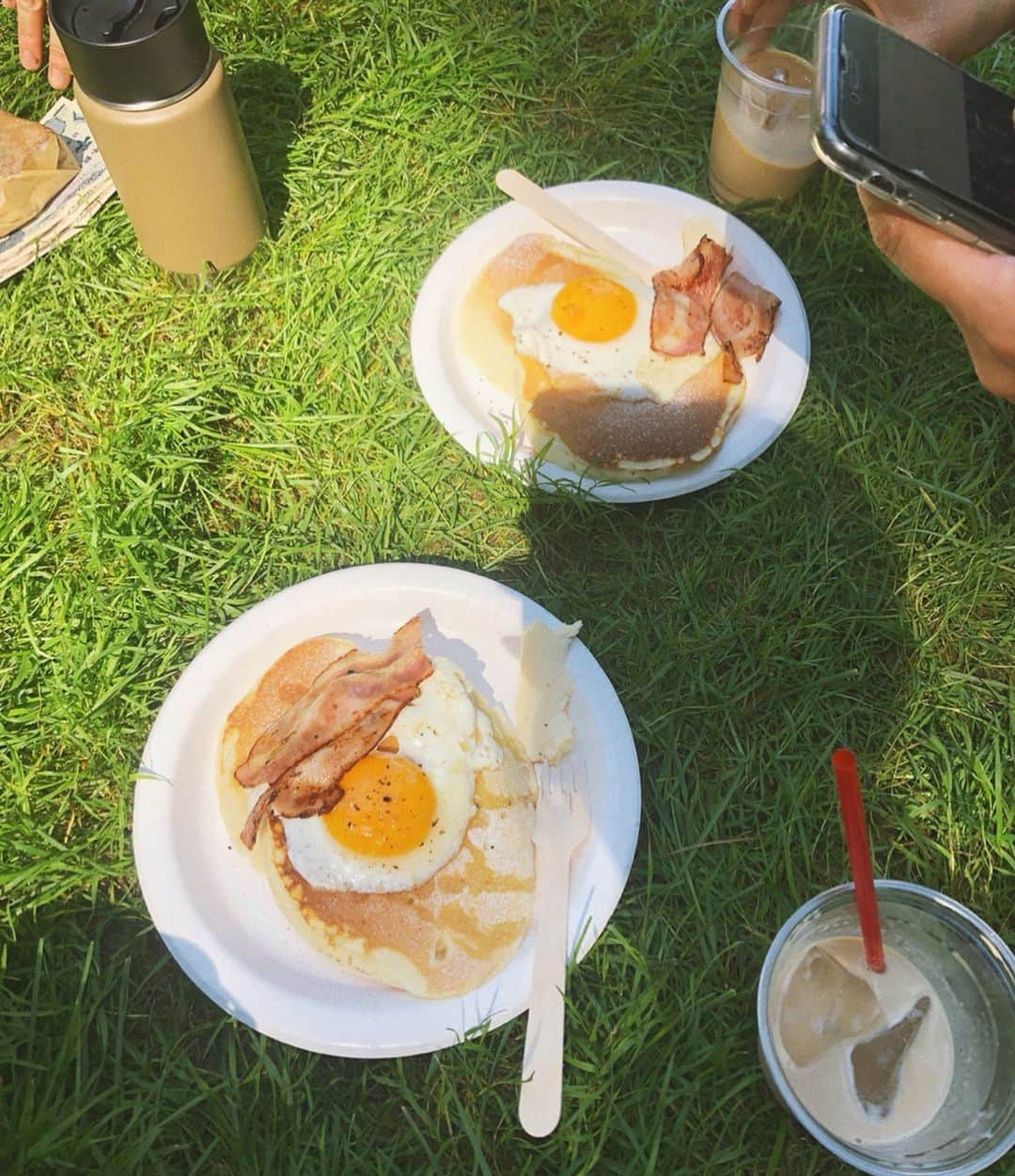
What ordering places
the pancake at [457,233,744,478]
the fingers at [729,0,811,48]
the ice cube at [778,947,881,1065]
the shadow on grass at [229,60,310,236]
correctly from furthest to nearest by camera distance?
the shadow on grass at [229,60,310,236] < the fingers at [729,0,811,48] < the pancake at [457,233,744,478] < the ice cube at [778,947,881,1065]

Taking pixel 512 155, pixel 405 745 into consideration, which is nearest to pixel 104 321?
pixel 512 155

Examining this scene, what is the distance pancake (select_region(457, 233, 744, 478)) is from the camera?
2.43m

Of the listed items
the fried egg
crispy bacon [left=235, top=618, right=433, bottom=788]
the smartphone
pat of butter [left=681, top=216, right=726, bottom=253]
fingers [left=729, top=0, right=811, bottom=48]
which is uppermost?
the smartphone

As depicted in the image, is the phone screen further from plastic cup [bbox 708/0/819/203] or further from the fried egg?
the fried egg

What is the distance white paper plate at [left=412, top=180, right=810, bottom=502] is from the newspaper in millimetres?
1119

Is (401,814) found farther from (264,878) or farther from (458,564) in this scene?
(458,564)

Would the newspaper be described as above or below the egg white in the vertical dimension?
above

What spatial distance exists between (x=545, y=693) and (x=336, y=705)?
17.5 inches

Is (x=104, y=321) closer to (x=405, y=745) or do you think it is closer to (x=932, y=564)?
(x=405, y=745)

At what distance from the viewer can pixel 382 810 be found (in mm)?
2002

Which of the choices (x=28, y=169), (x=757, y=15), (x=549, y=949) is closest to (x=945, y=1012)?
(x=549, y=949)

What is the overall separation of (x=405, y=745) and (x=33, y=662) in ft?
3.17

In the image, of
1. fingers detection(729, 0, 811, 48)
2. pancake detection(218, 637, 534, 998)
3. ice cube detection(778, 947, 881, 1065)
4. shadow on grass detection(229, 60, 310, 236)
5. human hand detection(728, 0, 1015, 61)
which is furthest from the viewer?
shadow on grass detection(229, 60, 310, 236)

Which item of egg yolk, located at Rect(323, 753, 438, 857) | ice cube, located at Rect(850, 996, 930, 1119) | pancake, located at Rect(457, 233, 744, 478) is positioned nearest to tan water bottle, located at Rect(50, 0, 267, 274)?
pancake, located at Rect(457, 233, 744, 478)
